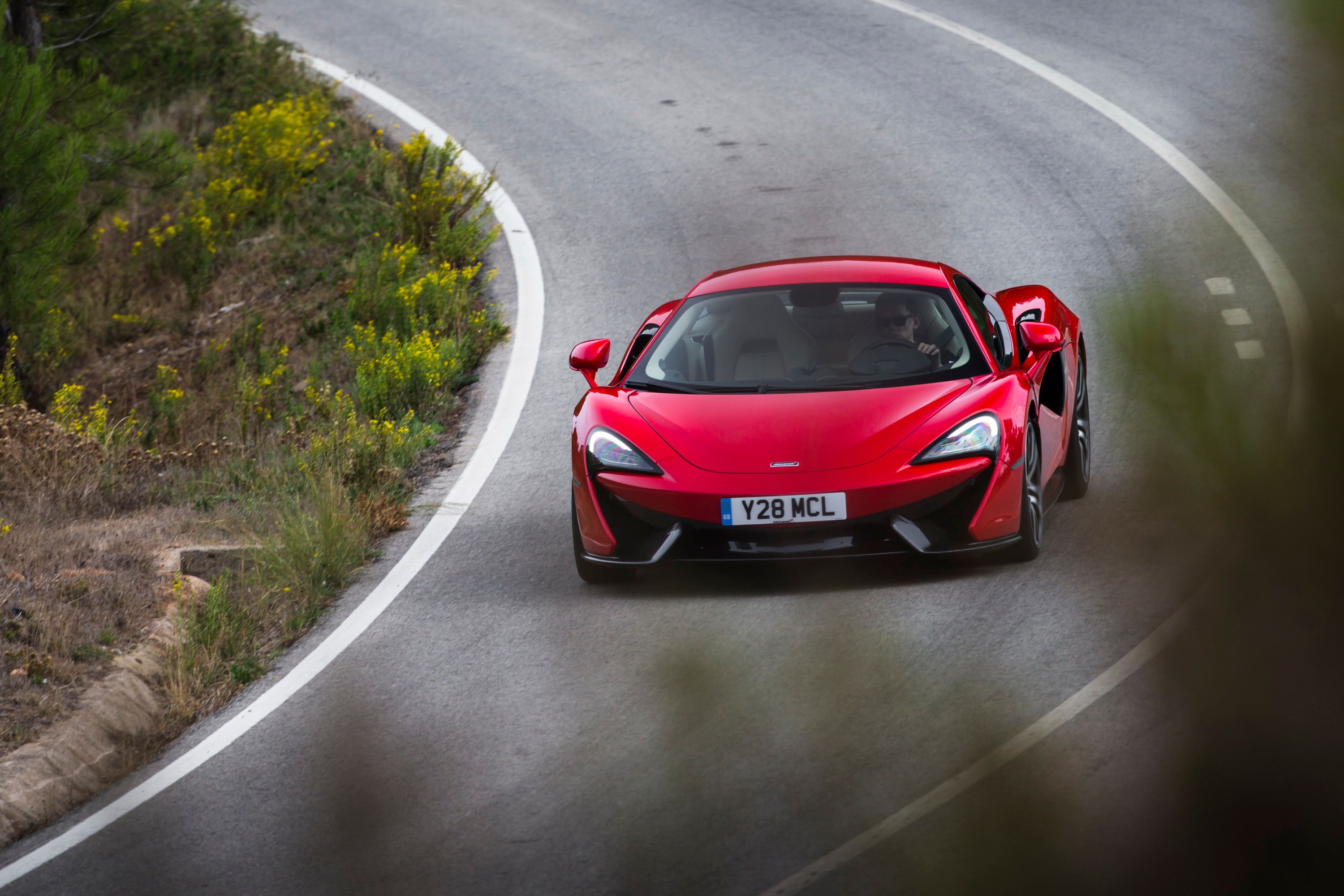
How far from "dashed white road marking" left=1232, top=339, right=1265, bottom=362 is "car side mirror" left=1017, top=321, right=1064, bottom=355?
17.1ft

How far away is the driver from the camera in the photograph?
7.51 metres

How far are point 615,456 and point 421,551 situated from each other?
184 centimetres

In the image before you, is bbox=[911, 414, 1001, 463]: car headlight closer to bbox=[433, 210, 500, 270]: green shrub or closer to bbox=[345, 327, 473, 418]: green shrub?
bbox=[345, 327, 473, 418]: green shrub

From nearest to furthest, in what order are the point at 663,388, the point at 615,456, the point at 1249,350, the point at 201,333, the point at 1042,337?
the point at 1249,350, the point at 615,456, the point at 1042,337, the point at 663,388, the point at 201,333

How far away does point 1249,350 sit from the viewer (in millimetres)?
1817

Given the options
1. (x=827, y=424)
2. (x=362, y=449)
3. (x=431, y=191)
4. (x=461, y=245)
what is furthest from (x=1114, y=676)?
(x=431, y=191)

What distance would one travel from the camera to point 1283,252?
1618mm

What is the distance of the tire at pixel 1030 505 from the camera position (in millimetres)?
6805

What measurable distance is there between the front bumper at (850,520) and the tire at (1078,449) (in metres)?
1.28

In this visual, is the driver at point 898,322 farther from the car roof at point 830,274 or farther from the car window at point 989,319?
the car window at point 989,319

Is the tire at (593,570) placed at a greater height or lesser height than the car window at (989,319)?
lesser

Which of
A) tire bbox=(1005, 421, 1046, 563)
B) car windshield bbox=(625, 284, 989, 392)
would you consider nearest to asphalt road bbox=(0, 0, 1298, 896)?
tire bbox=(1005, 421, 1046, 563)

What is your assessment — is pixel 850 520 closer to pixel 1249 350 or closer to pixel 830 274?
pixel 830 274

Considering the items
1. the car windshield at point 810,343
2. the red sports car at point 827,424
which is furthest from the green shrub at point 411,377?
the car windshield at point 810,343
